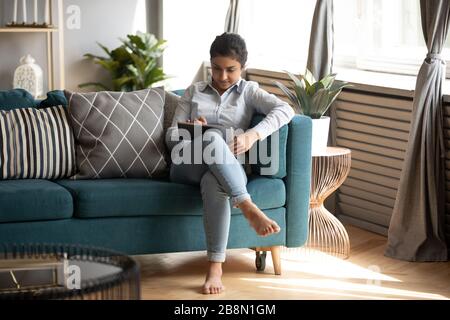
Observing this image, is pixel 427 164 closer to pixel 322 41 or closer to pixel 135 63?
pixel 322 41

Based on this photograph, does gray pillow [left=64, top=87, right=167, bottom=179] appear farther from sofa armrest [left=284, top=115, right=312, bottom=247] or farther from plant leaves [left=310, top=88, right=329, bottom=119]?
plant leaves [left=310, top=88, right=329, bottom=119]

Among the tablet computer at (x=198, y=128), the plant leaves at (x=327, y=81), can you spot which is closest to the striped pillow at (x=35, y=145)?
the tablet computer at (x=198, y=128)

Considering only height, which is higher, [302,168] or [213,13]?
[213,13]

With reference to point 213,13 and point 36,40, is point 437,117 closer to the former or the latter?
point 213,13

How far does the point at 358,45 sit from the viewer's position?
16.4ft

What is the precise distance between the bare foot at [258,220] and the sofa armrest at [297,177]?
0.32 meters

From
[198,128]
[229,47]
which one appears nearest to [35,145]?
[198,128]

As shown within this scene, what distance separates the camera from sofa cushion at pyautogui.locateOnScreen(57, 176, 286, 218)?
11.3 feet

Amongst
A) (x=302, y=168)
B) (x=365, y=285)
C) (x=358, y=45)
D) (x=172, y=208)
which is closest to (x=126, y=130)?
(x=172, y=208)

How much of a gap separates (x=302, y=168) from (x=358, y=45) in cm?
155

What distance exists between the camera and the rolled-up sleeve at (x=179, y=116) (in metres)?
3.68

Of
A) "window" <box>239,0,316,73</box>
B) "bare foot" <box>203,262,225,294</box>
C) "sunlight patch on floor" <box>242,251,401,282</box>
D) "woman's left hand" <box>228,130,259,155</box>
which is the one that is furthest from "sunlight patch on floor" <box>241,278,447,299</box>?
"window" <box>239,0,316,73</box>

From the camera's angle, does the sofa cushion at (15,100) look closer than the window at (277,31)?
Yes

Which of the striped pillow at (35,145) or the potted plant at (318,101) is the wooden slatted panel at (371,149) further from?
the striped pillow at (35,145)
